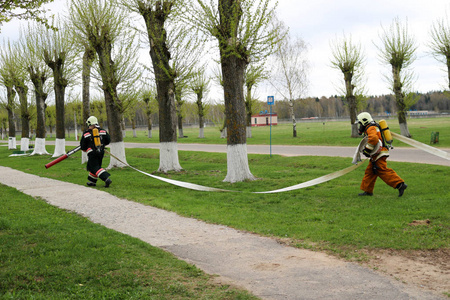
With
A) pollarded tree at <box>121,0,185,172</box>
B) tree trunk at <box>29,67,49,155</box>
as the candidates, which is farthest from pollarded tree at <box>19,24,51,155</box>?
pollarded tree at <box>121,0,185,172</box>

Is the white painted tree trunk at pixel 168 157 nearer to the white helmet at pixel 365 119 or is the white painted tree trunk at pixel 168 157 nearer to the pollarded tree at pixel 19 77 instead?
the white helmet at pixel 365 119

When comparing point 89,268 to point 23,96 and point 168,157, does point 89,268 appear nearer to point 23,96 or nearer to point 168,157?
point 168,157

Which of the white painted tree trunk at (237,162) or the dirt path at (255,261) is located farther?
the white painted tree trunk at (237,162)

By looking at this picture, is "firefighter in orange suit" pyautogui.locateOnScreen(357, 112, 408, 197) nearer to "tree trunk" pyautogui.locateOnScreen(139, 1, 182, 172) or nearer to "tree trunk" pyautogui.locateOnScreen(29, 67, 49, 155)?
"tree trunk" pyautogui.locateOnScreen(139, 1, 182, 172)

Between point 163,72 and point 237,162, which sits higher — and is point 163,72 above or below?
above

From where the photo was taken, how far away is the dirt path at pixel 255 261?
4250mm

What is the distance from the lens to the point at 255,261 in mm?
5324

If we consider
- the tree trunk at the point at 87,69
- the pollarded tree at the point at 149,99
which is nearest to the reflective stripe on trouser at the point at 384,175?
the tree trunk at the point at 87,69

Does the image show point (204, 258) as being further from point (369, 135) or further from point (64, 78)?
point (64, 78)

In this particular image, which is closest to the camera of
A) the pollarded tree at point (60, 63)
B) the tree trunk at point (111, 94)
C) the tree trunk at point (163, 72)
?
the tree trunk at point (163, 72)

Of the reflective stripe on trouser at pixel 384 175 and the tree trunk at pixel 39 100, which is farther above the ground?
the tree trunk at pixel 39 100

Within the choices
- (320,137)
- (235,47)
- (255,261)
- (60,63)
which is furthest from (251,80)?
(255,261)

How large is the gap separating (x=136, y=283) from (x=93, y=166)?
8.44 m

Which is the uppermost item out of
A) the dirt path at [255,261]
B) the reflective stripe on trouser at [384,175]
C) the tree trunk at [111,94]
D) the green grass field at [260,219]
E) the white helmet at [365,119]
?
the tree trunk at [111,94]
